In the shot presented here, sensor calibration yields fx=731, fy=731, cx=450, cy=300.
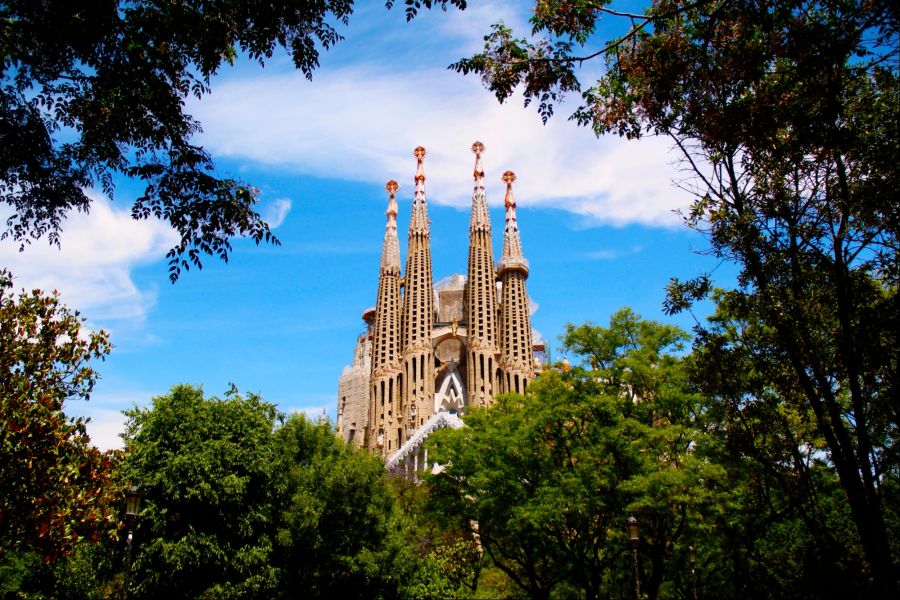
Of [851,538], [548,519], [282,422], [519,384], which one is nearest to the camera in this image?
[851,538]

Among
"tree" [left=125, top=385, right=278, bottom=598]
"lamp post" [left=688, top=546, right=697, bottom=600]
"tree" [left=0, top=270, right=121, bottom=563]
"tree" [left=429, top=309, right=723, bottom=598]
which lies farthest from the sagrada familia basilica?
"tree" [left=0, top=270, right=121, bottom=563]

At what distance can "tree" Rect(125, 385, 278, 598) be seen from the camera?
1919 cm

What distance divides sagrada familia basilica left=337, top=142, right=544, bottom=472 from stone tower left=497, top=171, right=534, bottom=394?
Result: 0.28 ft

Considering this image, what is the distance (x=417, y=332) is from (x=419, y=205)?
44.1ft

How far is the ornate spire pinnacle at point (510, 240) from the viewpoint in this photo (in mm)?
64250

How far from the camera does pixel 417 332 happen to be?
203 ft

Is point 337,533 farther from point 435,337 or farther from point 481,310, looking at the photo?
point 435,337

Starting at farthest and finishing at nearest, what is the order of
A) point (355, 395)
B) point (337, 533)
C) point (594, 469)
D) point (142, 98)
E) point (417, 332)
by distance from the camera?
point (355, 395) → point (417, 332) → point (337, 533) → point (594, 469) → point (142, 98)

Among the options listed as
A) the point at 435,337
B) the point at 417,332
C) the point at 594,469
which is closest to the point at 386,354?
the point at 417,332

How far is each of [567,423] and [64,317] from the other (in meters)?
12.5

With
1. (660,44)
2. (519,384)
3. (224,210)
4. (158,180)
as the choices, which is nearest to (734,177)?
(660,44)

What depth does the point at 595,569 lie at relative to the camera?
17.6 m

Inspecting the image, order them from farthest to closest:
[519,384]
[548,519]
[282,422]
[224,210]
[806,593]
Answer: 1. [519,384]
2. [282,422]
3. [548,519]
4. [806,593]
5. [224,210]

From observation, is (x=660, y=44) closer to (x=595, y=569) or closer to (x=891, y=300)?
(x=891, y=300)
